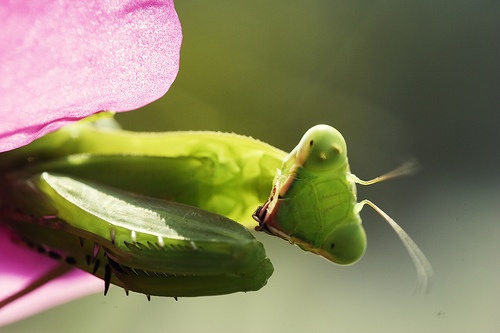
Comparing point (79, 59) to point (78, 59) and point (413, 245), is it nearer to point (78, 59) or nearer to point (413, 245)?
→ point (78, 59)

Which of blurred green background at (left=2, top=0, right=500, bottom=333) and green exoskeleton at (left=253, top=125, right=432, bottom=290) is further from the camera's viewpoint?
blurred green background at (left=2, top=0, right=500, bottom=333)

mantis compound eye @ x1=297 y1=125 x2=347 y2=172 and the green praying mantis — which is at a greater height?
mantis compound eye @ x1=297 y1=125 x2=347 y2=172

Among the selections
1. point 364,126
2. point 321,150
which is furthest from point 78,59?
point 364,126

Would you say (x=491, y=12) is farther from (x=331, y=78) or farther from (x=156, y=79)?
(x=156, y=79)

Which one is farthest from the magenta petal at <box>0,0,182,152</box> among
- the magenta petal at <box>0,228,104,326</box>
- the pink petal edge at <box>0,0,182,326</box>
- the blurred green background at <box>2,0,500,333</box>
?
the blurred green background at <box>2,0,500,333</box>

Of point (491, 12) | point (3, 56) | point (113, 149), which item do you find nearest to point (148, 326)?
point (113, 149)

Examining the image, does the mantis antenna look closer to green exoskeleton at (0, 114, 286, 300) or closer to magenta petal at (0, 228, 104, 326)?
green exoskeleton at (0, 114, 286, 300)

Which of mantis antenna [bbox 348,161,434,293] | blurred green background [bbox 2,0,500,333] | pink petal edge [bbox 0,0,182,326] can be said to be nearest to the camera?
pink petal edge [bbox 0,0,182,326]

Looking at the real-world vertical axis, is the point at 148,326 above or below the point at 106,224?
below
